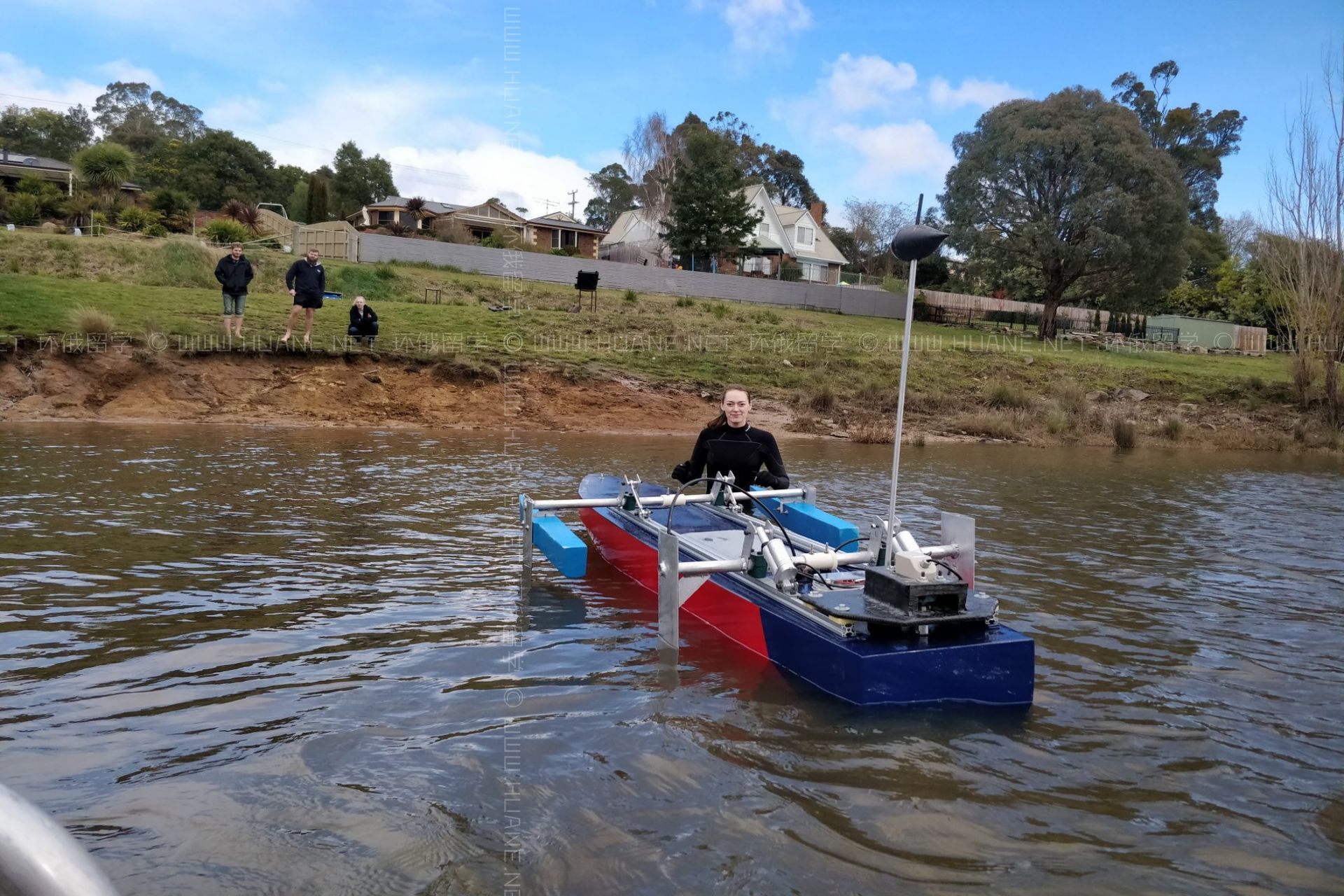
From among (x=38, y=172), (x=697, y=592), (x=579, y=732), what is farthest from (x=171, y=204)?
(x=579, y=732)

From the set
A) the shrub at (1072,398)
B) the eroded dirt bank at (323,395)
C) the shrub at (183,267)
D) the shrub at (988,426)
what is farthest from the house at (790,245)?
the eroded dirt bank at (323,395)

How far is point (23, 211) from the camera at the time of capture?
112ft

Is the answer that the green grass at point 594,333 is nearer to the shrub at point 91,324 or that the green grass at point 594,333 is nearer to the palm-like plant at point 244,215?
the shrub at point 91,324

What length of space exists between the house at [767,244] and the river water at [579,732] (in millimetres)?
43856

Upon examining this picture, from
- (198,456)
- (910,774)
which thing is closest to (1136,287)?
(198,456)

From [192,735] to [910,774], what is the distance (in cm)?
347

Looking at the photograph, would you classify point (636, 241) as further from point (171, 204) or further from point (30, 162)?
point (30, 162)

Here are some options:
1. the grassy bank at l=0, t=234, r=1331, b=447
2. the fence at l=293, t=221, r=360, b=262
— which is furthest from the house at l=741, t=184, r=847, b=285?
the grassy bank at l=0, t=234, r=1331, b=447

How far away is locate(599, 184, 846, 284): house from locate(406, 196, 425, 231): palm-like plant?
11132mm

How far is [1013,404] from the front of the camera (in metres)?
23.5

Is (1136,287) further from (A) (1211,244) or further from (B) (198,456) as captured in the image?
(B) (198,456)

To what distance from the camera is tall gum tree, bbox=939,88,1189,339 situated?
3769cm

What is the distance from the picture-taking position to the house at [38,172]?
4338 cm

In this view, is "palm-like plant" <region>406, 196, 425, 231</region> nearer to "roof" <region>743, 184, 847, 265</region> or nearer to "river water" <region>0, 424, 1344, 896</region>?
"roof" <region>743, 184, 847, 265</region>
